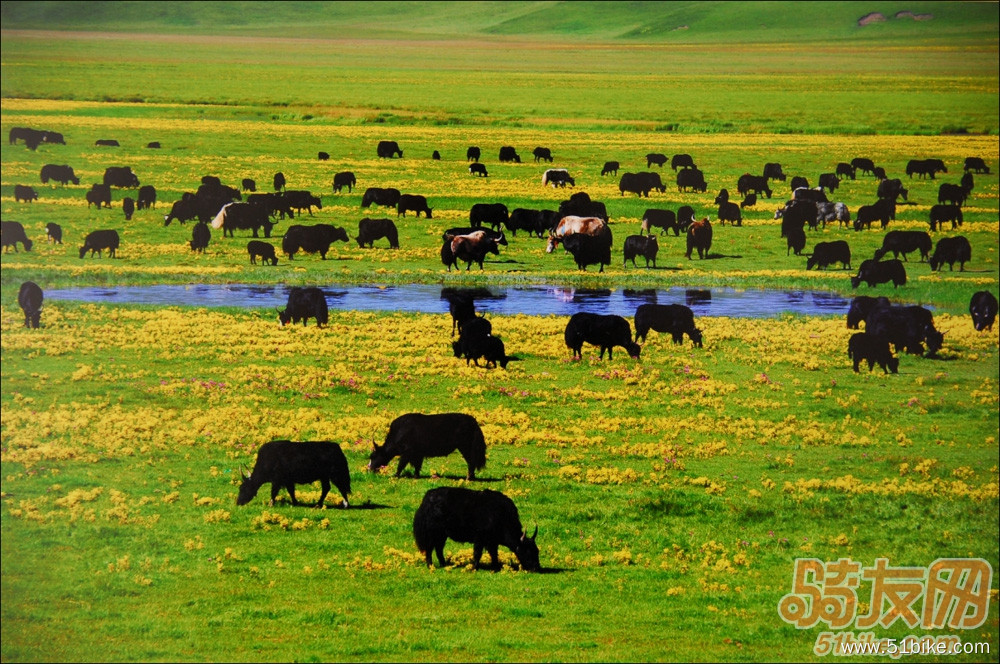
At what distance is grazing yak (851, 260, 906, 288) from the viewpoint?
118 feet

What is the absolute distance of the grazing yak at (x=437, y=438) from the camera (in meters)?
17.0

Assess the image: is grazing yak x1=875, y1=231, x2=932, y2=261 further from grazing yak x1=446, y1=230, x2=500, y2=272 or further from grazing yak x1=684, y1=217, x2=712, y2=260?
grazing yak x1=446, y1=230, x2=500, y2=272

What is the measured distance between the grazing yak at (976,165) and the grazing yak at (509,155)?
77.7ft

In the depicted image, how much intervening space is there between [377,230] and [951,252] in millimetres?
19214

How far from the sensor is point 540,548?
15.2 metres

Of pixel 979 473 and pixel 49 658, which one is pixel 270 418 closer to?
pixel 49 658

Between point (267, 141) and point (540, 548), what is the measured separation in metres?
63.2

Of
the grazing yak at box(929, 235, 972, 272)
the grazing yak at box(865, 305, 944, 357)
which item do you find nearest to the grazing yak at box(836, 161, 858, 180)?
the grazing yak at box(929, 235, 972, 272)

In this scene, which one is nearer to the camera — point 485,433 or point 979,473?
point 979,473

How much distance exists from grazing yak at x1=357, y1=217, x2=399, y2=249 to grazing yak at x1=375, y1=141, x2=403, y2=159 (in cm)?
2671

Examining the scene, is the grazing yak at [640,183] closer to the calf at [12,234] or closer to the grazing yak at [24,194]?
the grazing yak at [24,194]

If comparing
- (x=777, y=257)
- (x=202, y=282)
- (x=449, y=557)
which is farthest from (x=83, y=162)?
(x=449, y=557)

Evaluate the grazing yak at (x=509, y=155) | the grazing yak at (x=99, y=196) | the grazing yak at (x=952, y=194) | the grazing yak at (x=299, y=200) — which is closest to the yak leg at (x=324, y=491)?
the grazing yak at (x=299, y=200)

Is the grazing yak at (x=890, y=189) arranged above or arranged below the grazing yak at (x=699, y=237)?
above
